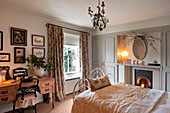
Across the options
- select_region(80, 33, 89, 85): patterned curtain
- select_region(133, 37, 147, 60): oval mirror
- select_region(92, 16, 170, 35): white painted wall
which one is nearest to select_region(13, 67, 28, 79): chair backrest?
select_region(80, 33, 89, 85): patterned curtain

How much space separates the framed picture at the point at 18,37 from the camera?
289 centimetres

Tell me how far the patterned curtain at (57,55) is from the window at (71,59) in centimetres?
67

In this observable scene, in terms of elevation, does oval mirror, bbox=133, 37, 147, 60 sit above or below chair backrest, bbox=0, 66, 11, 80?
above

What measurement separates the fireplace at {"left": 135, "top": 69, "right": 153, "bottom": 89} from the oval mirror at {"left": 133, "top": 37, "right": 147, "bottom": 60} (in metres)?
0.54

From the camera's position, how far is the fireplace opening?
4051 mm

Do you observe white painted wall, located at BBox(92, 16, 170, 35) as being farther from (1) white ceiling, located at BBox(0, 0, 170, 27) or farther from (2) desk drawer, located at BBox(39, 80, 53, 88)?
(2) desk drawer, located at BBox(39, 80, 53, 88)

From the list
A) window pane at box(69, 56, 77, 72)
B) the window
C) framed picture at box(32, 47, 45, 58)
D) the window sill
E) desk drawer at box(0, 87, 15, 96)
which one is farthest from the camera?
window pane at box(69, 56, 77, 72)

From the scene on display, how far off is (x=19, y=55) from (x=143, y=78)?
422 centimetres

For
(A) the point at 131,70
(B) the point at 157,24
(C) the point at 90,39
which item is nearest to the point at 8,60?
(C) the point at 90,39

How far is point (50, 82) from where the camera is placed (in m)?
2.98

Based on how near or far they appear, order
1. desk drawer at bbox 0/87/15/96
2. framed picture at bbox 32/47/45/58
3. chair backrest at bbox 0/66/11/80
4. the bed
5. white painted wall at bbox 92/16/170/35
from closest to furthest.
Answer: the bed → desk drawer at bbox 0/87/15/96 → chair backrest at bbox 0/66/11/80 → framed picture at bbox 32/47/45/58 → white painted wall at bbox 92/16/170/35

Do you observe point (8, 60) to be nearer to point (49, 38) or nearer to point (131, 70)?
point (49, 38)

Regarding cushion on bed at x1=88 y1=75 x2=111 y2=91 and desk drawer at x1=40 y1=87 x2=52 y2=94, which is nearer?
cushion on bed at x1=88 y1=75 x2=111 y2=91

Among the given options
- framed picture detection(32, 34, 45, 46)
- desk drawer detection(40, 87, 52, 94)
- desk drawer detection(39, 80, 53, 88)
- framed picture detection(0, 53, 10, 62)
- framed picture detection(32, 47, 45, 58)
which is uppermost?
framed picture detection(32, 34, 45, 46)
